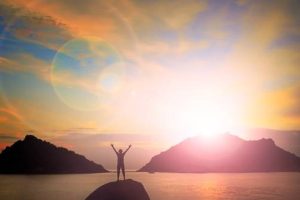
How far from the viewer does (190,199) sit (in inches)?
3319

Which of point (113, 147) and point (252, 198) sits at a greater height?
point (113, 147)

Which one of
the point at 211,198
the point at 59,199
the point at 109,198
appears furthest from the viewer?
the point at 211,198

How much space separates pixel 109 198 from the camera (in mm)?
33531

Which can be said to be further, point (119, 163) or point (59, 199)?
point (59, 199)

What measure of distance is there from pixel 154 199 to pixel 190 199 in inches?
350

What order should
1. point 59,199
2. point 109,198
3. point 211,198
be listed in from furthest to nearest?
1. point 211,198
2. point 59,199
3. point 109,198

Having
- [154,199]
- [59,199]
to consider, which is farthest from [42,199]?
[154,199]

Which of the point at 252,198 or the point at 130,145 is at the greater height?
the point at 130,145

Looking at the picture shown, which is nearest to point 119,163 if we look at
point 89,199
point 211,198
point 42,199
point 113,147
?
point 113,147

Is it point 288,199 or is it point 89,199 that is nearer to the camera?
point 89,199

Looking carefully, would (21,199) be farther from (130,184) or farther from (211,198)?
(130,184)

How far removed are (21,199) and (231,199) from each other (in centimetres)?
5030

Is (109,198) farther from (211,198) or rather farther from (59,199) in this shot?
(211,198)

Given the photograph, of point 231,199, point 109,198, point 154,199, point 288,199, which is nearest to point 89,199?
point 109,198
